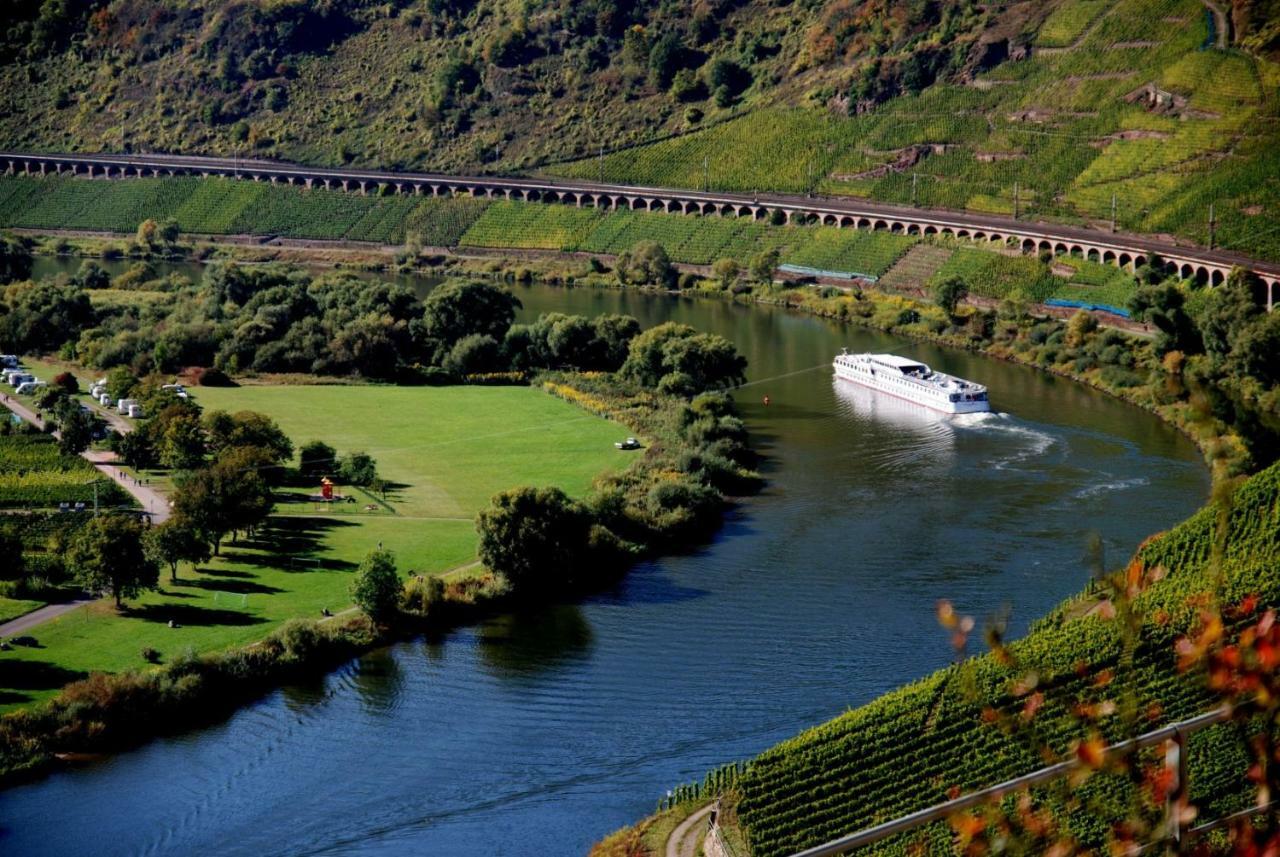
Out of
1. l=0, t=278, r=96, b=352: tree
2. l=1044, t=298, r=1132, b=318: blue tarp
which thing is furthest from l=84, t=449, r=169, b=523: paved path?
Answer: l=1044, t=298, r=1132, b=318: blue tarp

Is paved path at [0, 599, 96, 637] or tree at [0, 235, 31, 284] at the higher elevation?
tree at [0, 235, 31, 284]

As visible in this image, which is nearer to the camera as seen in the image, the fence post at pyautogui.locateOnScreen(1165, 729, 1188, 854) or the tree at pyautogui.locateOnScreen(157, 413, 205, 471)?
the fence post at pyautogui.locateOnScreen(1165, 729, 1188, 854)

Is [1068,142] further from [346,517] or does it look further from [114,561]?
[114,561]

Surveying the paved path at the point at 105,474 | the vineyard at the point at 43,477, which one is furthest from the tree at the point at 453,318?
the vineyard at the point at 43,477

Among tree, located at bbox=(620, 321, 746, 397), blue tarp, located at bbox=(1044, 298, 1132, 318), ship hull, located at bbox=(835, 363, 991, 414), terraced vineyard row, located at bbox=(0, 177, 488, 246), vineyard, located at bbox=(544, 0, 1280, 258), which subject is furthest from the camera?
terraced vineyard row, located at bbox=(0, 177, 488, 246)

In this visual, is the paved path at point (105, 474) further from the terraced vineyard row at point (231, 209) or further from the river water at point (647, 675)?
the terraced vineyard row at point (231, 209)

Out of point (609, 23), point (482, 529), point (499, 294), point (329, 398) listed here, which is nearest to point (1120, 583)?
point (482, 529)

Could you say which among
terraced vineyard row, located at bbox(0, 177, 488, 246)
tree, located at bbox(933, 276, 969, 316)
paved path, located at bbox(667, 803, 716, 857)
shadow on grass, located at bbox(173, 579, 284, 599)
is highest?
terraced vineyard row, located at bbox(0, 177, 488, 246)

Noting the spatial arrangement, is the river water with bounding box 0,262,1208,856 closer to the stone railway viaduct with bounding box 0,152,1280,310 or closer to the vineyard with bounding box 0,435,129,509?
the vineyard with bounding box 0,435,129,509
